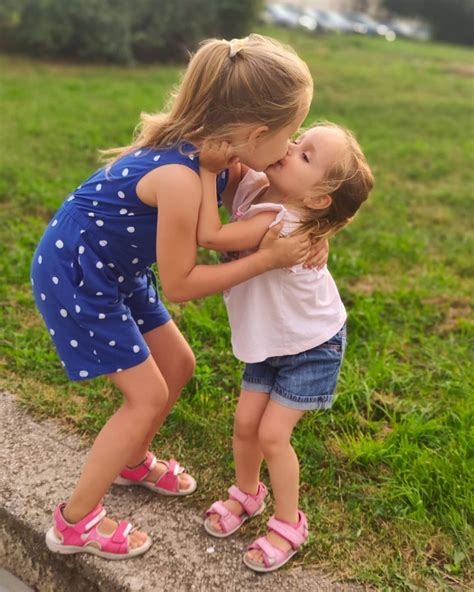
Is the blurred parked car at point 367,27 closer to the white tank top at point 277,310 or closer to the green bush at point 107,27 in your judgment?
the green bush at point 107,27

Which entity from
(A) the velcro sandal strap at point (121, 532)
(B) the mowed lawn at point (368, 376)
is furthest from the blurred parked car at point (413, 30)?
(A) the velcro sandal strap at point (121, 532)

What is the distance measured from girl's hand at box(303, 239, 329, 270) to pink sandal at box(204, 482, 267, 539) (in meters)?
0.80

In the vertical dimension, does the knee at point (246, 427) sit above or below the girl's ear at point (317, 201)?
below

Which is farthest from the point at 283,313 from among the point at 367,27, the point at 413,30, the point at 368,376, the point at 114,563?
the point at 413,30

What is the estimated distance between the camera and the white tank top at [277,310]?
2053 mm

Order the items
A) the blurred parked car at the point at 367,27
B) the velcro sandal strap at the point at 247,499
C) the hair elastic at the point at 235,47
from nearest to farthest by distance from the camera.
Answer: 1. the hair elastic at the point at 235,47
2. the velcro sandal strap at the point at 247,499
3. the blurred parked car at the point at 367,27

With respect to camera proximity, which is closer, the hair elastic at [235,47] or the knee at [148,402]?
the hair elastic at [235,47]

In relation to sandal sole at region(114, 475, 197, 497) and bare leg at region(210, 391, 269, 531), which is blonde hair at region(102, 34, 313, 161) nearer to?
bare leg at region(210, 391, 269, 531)

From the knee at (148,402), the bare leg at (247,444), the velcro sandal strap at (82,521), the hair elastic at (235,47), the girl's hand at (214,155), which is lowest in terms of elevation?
the velcro sandal strap at (82,521)

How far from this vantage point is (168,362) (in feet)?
7.78

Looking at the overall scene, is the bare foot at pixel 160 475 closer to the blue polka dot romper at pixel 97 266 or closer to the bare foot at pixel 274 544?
the bare foot at pixel 274 544

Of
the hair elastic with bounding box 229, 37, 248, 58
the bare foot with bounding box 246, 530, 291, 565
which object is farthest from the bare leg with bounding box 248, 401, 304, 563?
the hair elastic with bounding box 229, 37, 248, 58

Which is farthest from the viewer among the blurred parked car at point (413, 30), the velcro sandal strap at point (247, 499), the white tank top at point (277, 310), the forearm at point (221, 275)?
the blurred parked car at point (413, 30)

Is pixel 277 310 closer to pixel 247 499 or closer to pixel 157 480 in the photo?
pixel 247 499
